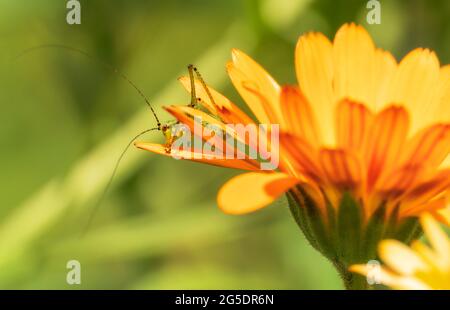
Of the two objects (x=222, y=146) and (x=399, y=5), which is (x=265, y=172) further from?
(x=399, y=5)

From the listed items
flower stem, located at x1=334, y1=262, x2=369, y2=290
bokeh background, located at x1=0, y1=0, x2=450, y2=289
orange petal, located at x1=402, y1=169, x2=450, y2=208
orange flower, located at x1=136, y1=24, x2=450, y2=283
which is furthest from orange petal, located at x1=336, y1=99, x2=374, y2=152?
bokeh background, located at x1=0, y1=0, x2=450, y2=289

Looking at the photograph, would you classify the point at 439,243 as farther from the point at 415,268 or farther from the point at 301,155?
→ the point at 301,155

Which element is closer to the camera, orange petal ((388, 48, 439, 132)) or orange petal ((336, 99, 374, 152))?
orange petal ((336, 99, 374, 152))

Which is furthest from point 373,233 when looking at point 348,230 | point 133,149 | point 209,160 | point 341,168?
point 133,149

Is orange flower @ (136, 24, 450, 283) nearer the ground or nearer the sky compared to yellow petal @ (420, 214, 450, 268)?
nearer the sky

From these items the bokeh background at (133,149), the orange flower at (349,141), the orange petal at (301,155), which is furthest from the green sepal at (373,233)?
the bokeh background at (133,149)

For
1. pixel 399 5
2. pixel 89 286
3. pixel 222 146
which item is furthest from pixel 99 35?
pixel 222 146

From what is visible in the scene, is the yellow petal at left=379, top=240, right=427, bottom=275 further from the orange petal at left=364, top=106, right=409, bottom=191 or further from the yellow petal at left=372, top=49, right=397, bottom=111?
the yellow petal at left=372, top=49, right=397, bottom=111
